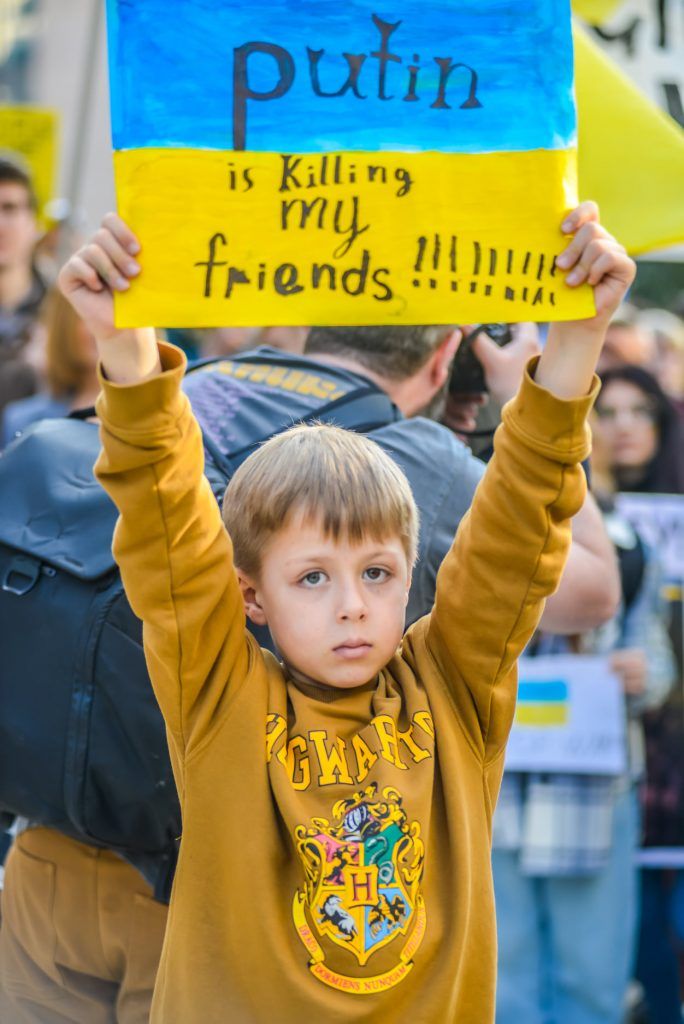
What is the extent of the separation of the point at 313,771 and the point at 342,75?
0.94 m

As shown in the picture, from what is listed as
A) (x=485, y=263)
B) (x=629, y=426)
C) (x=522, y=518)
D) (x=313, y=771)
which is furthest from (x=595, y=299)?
(x=629, y=426)

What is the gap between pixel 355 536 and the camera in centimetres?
218

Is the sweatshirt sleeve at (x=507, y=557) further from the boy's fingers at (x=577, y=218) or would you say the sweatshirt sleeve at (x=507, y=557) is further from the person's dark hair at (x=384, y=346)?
the person's dark hair at (x=384, y=346)

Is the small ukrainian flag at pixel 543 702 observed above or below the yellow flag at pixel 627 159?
below

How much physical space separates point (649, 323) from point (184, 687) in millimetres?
7343

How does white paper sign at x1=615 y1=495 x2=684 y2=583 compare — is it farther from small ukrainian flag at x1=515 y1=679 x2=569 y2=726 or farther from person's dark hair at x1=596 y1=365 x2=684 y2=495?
small ukrainian flag at x1=515 y1=679 x2=569 y2=726

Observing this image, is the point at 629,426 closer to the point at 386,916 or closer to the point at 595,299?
the point at 595,299

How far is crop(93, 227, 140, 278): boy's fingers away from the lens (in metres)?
2.05

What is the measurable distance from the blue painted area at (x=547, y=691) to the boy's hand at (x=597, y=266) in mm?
2815

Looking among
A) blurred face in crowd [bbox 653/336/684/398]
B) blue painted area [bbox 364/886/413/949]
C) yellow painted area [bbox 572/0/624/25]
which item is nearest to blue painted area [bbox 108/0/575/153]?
blue painted area [bbox 364/886/413/949]

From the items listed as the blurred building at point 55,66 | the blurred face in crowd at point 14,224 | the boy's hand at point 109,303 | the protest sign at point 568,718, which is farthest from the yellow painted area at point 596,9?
the blurred building at point 55,66

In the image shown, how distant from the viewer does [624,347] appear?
6.60m

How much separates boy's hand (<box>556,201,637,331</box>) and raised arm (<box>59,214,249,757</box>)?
53 centimetres

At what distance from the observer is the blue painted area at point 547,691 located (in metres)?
4.82
